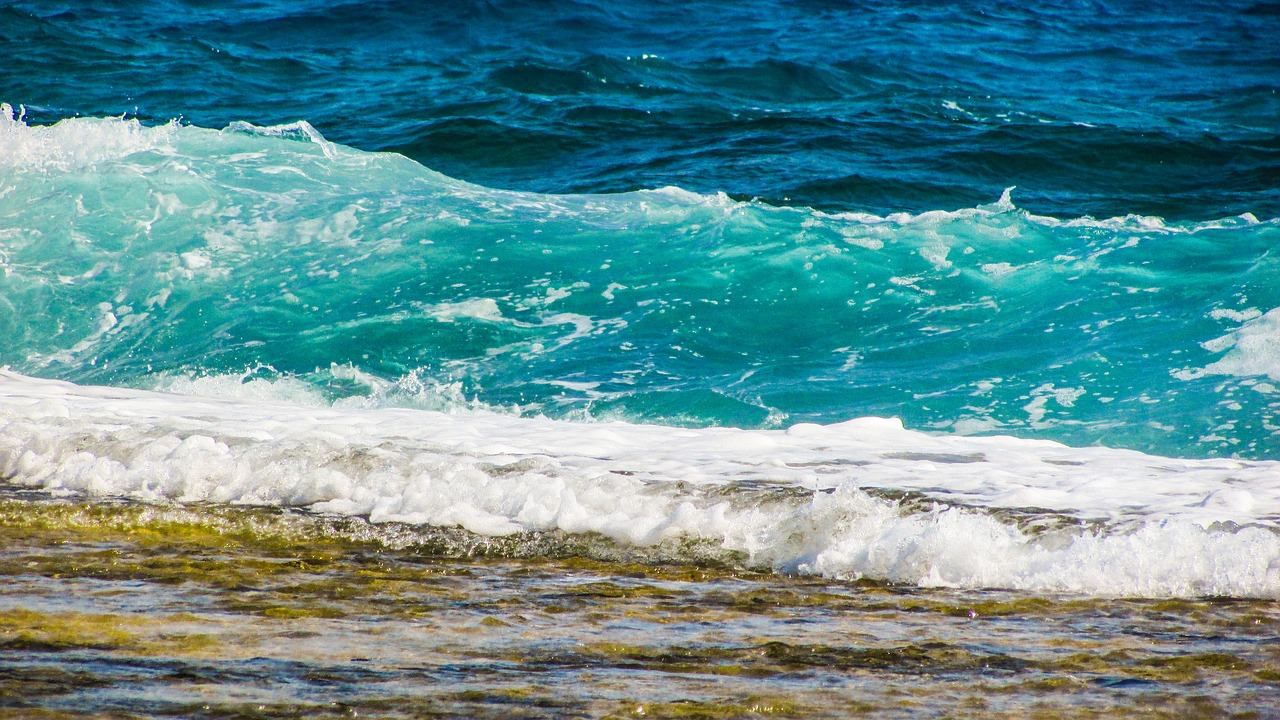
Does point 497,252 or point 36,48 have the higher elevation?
point 36,48

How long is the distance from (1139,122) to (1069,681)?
1413 centimetres

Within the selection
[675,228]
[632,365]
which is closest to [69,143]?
[675,228]

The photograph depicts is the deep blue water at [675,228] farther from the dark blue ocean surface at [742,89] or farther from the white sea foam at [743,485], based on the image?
the white sea foam at [743,485]

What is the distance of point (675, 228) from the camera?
1033 cm

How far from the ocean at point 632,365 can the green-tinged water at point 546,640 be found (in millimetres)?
17

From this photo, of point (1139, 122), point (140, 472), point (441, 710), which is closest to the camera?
point (441, 710)

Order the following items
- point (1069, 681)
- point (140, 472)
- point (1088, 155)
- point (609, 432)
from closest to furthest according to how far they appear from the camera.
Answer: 1. point (1069, 681)
2. point (140, 472)
3. point (609, 432)
4. point (1088, 155)

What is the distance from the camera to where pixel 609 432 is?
4.99m

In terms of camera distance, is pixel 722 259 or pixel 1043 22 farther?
pixel 1043 22

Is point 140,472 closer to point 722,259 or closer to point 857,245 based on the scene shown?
point 722,259

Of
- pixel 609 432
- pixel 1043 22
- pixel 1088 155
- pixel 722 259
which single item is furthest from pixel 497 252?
pixel 1043 22

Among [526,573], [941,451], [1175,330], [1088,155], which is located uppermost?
[1088,155]

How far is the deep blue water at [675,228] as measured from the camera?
7488 mm

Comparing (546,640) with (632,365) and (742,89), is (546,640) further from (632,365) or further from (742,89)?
(742,89)
